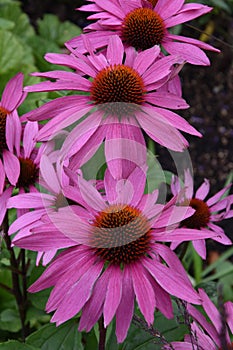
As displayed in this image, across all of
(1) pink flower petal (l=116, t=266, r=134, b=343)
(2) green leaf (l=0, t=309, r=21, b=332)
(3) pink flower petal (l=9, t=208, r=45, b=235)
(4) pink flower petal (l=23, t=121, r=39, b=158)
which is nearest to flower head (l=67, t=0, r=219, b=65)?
(4) pink flower petal (l=23, t=121, r=39, b=158)

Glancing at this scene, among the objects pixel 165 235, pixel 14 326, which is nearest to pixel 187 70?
pixel 14 326

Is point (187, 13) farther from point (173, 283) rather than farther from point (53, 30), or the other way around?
point (53, 30)

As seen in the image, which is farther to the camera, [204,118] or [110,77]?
[204,118]

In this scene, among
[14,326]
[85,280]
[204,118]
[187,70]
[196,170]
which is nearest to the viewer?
[85,280]

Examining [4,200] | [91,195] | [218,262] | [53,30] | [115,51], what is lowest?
[218,262]

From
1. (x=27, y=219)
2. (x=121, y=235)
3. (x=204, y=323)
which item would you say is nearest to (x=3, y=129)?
(x=27, y=219)

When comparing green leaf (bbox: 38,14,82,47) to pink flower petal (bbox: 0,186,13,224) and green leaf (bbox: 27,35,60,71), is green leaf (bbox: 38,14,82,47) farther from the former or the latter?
pink flower petal (bbox: 0,186,13,224)

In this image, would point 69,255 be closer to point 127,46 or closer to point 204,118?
point 127,46
